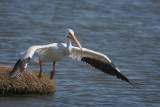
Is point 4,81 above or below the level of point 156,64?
above

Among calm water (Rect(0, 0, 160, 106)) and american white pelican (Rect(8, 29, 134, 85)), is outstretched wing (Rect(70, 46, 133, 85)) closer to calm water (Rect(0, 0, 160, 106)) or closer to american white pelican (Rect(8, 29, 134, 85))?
american white pelican (Rect(8, 29, 134, 85))

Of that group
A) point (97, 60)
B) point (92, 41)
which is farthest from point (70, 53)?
point (92, 41)

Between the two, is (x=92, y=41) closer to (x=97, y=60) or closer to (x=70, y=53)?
(x=97, y=60)

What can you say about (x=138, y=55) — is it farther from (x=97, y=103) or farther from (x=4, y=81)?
(x=4, y=81)

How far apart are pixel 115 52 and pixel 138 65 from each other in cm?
172

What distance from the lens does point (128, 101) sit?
10.1 metres

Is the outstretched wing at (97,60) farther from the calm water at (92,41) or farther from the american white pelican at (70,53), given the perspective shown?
the calm water at (92,41)

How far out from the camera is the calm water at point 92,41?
10298mm

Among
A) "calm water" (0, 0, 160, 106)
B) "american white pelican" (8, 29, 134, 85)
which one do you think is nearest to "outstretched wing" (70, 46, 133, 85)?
"american white pelican" (8, 29, 134, 85)

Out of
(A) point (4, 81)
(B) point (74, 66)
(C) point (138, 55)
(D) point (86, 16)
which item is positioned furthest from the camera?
(D) point (86, 16)

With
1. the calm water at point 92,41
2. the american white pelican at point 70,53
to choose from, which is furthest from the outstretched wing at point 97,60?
the calm water at point 92,41

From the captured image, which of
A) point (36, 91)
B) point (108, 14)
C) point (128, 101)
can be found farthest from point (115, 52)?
point (108, 14)

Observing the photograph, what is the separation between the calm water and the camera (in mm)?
10298

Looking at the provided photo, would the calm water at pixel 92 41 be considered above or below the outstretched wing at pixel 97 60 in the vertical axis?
below
